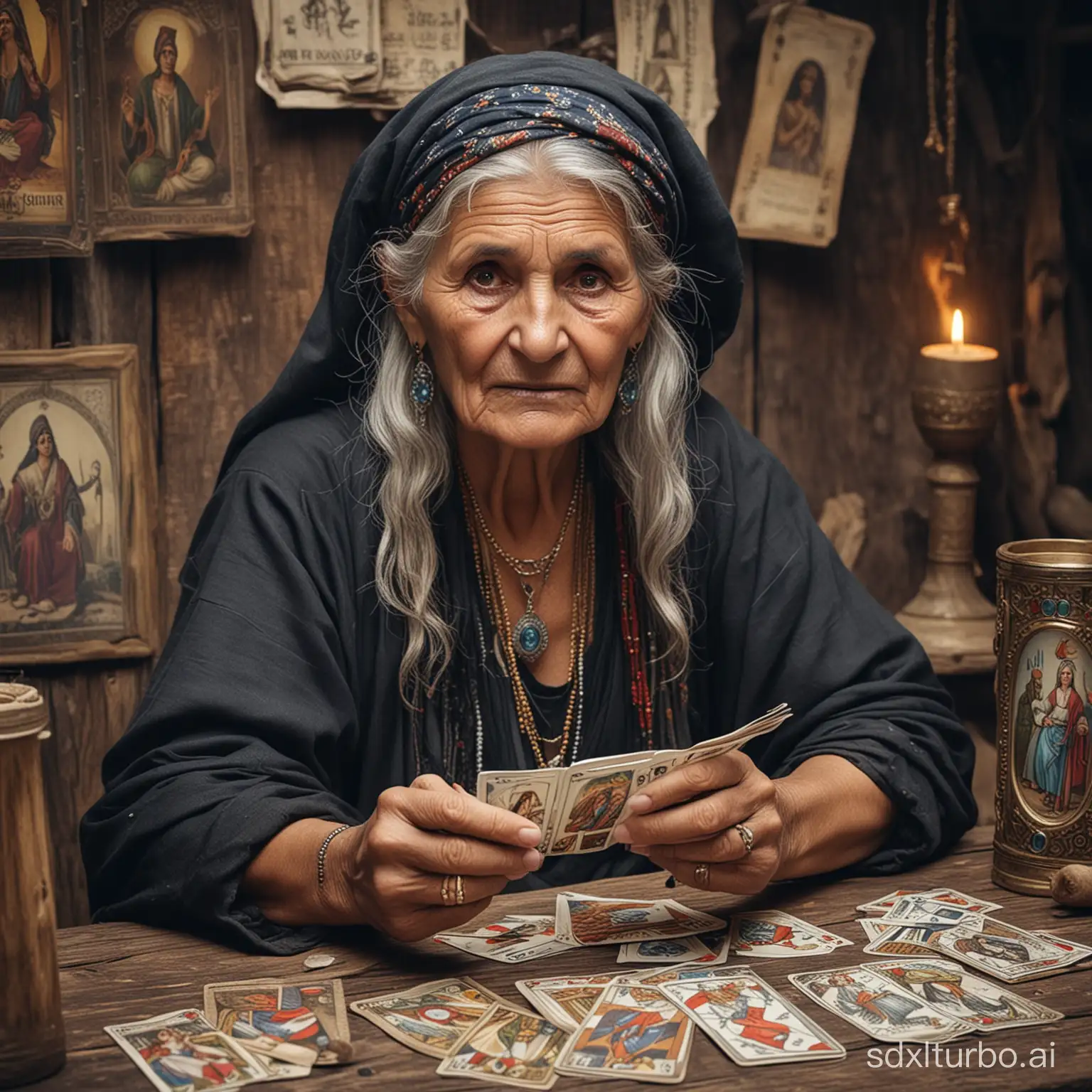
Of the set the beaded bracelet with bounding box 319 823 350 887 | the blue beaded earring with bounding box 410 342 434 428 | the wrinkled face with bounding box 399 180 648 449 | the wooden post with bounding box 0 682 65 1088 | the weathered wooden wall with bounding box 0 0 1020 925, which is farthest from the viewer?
the weathered wooden wall with bounding box 0 0 1020 925

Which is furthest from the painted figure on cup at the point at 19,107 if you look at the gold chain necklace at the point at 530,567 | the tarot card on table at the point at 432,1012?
the tarot card on table at the point at 432,1012

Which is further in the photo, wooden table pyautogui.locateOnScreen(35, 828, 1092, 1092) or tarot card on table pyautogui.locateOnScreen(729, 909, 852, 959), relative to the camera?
tarot card on table pyautogui.locateOnScreen(729, 909, 852, 959)

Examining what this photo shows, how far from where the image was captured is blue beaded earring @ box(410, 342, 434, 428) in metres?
2.54

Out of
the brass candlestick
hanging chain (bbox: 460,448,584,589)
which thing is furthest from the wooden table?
the brass candlestick

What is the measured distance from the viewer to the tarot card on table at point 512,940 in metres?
1.94

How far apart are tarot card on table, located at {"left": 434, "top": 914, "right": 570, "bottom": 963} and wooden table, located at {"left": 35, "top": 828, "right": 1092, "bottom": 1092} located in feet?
0.07

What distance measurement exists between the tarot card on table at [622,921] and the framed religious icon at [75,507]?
4.34 feet

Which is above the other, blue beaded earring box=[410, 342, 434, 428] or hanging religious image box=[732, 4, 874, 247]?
hanging religious image box=[732, 4, 874, 247]

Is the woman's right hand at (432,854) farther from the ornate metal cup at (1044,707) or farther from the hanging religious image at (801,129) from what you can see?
the hanging religious image at (801,129)

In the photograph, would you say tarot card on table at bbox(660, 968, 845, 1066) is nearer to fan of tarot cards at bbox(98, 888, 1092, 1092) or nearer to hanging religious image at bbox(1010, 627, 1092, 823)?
fan of tarot cards at bbox(98, 888, 1092, 1092)

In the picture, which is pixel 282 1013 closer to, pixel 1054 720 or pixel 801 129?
pixel 1054 720

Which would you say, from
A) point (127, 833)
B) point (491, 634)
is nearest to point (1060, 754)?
point (491, 634)

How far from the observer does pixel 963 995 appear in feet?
5.91

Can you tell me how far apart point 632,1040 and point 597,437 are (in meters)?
1.25
